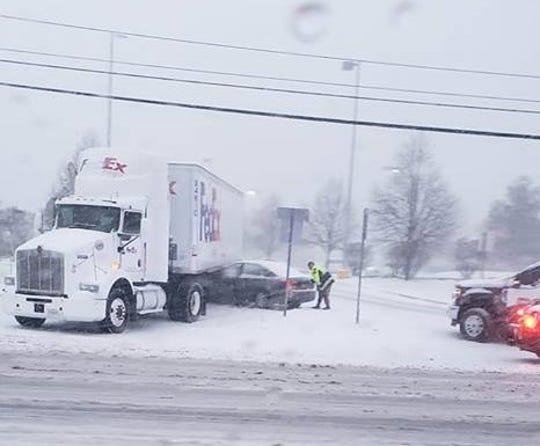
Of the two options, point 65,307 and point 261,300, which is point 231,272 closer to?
point 261,300

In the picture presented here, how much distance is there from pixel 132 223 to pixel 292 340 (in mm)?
4459

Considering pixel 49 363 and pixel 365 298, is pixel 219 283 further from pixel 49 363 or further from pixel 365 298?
pixel 49 363

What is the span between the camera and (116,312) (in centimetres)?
1625

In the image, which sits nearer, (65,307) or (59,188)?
(65,307)

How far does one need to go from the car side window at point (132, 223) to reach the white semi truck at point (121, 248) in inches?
0.8

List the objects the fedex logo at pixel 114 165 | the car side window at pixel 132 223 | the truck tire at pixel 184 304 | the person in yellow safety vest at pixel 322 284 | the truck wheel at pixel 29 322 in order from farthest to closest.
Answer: the person in yellow safety vest at pixel 322 284 < the truck tire at pixel 184 304 < the fedex logo at pixel 114 165 < the car side window at pixel 132 223 < the truck wheel at pixel 29 322

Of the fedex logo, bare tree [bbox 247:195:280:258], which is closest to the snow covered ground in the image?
the fedex logo

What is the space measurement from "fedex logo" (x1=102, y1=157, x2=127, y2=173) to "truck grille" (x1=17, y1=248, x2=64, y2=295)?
9.39ft

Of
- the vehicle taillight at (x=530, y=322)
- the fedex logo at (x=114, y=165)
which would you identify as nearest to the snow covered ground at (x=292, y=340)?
the vehicle taillight at (x=530, y=322)

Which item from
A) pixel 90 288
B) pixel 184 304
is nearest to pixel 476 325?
pixel 184 304

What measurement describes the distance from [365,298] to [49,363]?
20.3m

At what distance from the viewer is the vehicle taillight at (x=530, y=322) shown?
13.7m

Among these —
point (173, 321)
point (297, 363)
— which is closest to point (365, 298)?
Result: point (173, 321)

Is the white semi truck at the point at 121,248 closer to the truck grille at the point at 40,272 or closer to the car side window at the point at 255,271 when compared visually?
the truck grille at the point at 40,272
